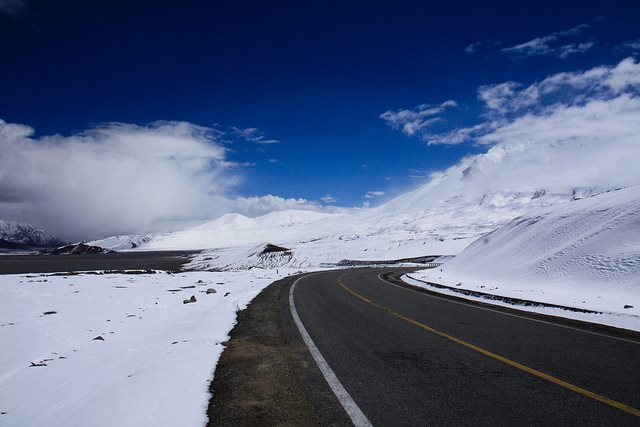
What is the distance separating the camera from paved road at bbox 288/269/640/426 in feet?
13.6

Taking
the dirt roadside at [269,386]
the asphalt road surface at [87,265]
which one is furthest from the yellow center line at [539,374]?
the asphalt road surface at [87,265]

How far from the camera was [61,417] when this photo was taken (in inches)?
163

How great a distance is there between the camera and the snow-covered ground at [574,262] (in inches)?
494

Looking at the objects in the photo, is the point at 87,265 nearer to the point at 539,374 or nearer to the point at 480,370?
the point at 480,370

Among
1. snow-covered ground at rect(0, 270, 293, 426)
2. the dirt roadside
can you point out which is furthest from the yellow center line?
snow-covered ground at rect(0, 270, 293, 426)

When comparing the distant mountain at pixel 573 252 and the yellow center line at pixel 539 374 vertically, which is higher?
the distant mountain at pixel 573 252

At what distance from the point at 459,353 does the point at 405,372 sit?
4.94 feet

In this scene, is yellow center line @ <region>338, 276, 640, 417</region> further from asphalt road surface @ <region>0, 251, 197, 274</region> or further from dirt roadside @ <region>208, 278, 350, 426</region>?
asphalt road surface @ <region>0, 251, 197, 274</region>

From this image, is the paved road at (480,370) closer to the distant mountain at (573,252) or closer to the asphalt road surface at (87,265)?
the distant mountain at (573,252)

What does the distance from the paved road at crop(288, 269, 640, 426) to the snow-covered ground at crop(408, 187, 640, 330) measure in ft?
10.5

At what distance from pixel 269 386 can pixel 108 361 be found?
10.3 feet

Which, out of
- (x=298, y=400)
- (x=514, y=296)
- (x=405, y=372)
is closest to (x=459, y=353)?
(x=405, y=372)

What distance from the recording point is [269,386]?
5.09m

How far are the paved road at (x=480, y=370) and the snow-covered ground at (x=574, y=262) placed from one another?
126 inches
